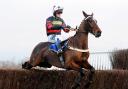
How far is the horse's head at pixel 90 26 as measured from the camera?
15711 millimetres

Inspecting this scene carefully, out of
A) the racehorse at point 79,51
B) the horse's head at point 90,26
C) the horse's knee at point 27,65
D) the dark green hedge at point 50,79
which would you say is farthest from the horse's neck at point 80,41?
the horse's knee at point 27,65

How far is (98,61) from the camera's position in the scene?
63.9 feet

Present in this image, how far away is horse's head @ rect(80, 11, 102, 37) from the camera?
15.7 meters

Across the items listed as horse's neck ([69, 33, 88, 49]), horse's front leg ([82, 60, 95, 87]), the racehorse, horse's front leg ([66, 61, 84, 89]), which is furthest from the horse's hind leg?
horse's front leg ([82, 60, 95, 87])

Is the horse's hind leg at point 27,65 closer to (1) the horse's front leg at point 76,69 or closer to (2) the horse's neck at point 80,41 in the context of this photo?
(2) the horse's neck at point 80,41

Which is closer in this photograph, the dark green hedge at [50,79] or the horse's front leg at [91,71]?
the horse's front leg at [91,71]

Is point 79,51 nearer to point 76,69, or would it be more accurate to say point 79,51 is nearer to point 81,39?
point 81,39

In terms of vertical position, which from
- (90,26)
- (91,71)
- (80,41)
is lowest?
(91,71)

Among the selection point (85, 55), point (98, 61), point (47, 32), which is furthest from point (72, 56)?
point (98, 61)

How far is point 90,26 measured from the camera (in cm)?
1608

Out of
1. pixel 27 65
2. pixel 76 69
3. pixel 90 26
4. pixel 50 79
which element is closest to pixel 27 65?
pixel 27 65

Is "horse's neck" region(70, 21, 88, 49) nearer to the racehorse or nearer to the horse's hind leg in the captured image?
the racehorse

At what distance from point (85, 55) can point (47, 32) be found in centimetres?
162

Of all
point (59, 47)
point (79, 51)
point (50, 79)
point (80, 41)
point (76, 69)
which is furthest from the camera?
point (50, 79)
